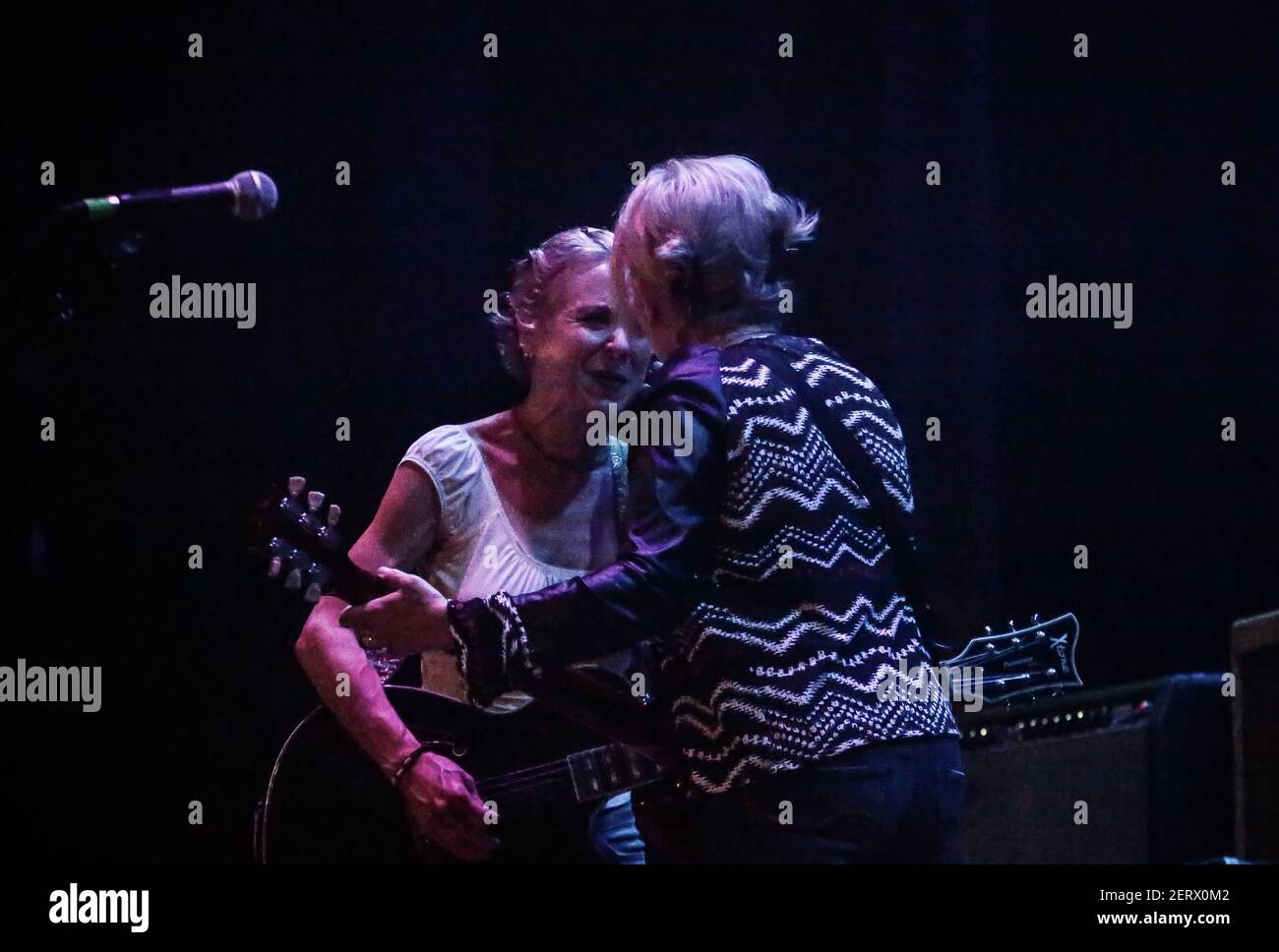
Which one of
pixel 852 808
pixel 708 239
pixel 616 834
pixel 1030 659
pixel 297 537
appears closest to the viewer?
pixel 852 808

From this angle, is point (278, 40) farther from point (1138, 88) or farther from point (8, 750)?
point (1138, 88)

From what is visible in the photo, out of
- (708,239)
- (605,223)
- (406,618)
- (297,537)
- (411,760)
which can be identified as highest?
(605,223)

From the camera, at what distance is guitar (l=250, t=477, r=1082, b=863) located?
2084 millimetres

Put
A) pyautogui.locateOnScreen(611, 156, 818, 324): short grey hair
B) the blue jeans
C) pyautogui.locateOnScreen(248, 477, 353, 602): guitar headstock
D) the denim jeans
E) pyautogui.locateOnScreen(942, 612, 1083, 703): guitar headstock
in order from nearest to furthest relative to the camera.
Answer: the denim jeans → pyautogui.locateOnScreen(611, 156, 818, 324): short grey hair → pyautogui.locateOnScreen(248, 477, 353, 602): guitar headstock → the blue jeans → pyautogui.locateOnScreen(942, 612, 1083, 703): guitar headstock

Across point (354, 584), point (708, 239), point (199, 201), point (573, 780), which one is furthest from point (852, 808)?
point (199, 201)

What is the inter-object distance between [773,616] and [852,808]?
228 millimetres

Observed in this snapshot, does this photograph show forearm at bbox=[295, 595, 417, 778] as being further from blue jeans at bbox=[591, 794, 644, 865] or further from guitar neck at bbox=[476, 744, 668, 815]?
blue jeans at bbox=[591, 794, 644, 865]

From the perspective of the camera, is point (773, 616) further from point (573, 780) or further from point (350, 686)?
point (350, 686)

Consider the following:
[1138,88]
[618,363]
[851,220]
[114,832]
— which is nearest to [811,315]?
[851,220]

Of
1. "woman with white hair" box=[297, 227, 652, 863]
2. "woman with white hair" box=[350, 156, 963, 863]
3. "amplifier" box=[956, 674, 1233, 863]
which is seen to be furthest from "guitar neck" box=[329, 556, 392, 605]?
"amplifier" box=[956, 674, 1233, 863]

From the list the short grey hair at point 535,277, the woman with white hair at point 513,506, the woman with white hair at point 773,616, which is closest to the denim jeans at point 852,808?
the woman with white hair at point 773,616

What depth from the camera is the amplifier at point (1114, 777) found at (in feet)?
7.22

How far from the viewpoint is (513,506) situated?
2277mm

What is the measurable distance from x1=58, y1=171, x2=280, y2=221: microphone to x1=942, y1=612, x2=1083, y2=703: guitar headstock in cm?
128
